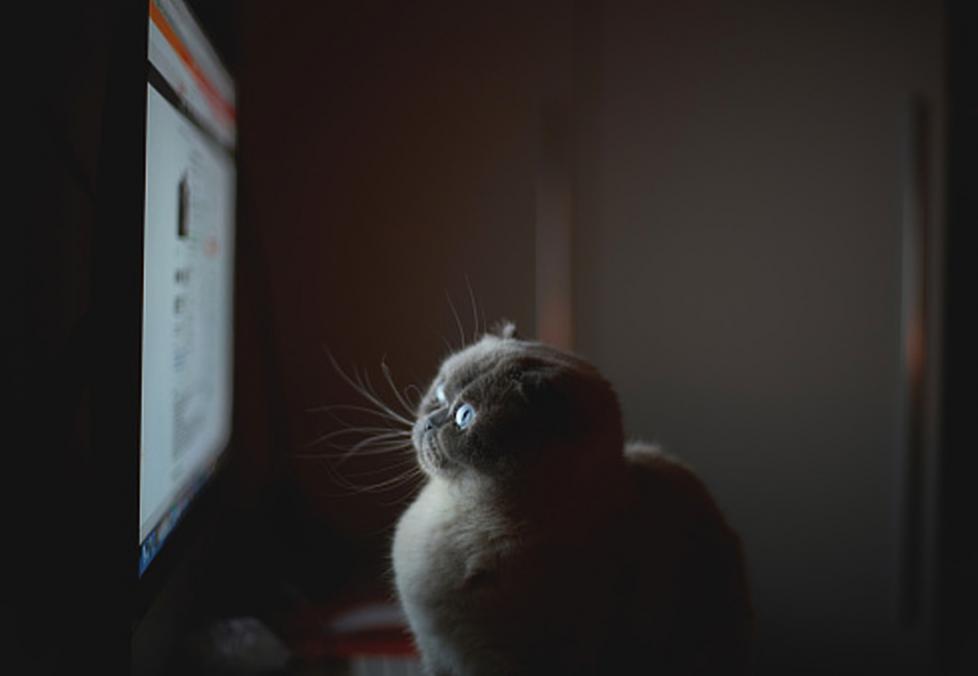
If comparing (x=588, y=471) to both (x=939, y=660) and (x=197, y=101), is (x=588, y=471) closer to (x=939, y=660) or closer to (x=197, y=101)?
(x=197, y=101)

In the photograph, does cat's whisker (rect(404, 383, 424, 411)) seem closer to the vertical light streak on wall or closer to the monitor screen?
the vertical light streak on wall

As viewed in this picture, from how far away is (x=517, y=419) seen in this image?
683mm

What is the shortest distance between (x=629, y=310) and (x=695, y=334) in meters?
0.12

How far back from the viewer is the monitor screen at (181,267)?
0.69 meters

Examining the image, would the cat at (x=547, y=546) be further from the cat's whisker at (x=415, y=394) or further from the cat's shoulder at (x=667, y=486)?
the cat's whisker at (x=415, y=394)

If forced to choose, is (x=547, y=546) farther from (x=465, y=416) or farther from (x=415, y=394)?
(x=415, y=394)

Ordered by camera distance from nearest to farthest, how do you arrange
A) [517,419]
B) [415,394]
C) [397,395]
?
[517,419] → [397,395] → [415,394]

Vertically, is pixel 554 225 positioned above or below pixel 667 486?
above

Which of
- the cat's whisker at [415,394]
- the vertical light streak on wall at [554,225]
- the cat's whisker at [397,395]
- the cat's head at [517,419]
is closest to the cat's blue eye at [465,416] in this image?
the cat's head at [517,419]

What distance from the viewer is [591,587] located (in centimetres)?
69

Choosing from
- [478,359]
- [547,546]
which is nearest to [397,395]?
[478,359]

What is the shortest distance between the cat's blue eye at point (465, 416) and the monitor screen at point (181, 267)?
0.80 ft

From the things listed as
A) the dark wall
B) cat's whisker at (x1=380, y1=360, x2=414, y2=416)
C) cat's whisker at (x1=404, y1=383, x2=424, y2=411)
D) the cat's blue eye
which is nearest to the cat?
the cat's blue eye

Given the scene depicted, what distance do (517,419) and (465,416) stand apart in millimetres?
55
